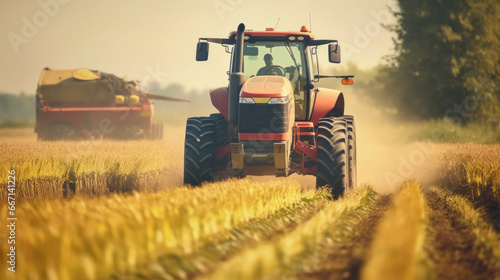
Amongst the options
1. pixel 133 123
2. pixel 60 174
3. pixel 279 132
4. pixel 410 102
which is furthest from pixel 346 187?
pixel 410 102

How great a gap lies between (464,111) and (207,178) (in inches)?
924

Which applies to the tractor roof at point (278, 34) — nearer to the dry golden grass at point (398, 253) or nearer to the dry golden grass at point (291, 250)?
the dry golden grass at point (291, 250)

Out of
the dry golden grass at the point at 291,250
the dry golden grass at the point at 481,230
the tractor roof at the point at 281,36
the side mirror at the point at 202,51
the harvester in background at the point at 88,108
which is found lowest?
the dry golden grass at the point at 481,230

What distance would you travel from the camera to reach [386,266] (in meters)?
4.45

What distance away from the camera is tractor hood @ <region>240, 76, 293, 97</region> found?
9695mm

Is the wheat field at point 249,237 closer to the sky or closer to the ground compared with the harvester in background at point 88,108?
closer to the ground

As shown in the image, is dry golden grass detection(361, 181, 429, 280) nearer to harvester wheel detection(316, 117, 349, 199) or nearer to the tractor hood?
harvester wheel detection(316, 117, 349, 199)

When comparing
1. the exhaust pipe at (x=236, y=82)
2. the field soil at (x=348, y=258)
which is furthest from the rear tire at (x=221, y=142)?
the field soil at (x=348, y=258)

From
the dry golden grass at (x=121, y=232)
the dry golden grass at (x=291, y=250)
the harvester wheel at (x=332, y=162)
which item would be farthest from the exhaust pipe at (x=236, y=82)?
the dry golden grass at (x=121, y=232)

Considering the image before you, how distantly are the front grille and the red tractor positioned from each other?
2 cm

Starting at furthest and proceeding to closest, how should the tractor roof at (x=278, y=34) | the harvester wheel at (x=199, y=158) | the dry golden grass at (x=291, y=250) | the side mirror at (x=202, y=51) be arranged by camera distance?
the tractor roof at (x=278, y=34)
the side mirror at (x=202, y=51)
the harvester wheel at (x=199, y=158)
the dry golden grass at (x=291, y=250)

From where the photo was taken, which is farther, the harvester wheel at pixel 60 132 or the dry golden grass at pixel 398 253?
the harvester wheel at pixel 60 132

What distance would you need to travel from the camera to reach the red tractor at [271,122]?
31.9ft

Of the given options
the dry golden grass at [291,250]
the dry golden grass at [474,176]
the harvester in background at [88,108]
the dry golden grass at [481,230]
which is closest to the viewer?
the dry golden grass at [291,250]
